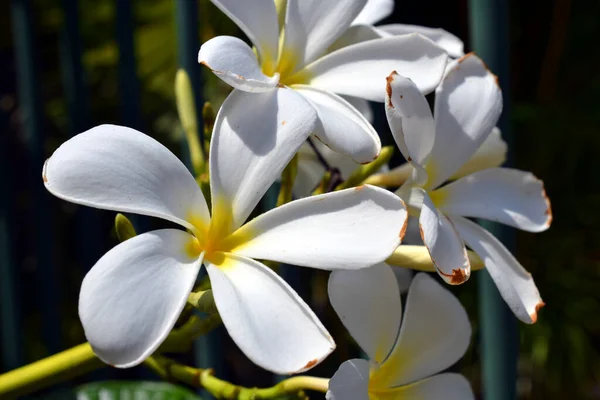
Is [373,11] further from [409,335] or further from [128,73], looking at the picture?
[128,73]

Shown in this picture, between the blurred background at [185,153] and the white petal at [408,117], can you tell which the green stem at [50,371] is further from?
the blurred background at [185,153]

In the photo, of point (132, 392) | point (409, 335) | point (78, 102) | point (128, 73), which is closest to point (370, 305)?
point (409, 335)

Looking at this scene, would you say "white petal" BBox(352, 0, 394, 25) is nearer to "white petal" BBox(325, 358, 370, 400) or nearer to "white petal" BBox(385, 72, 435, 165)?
"white petal" BBox(385, 72, 435, 165)

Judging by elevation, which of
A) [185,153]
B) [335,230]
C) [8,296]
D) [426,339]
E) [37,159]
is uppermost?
[335,230]

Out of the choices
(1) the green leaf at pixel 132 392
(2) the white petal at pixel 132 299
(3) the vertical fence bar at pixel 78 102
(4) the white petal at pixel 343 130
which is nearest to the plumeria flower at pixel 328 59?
(4) the white petal at pixel 343 130

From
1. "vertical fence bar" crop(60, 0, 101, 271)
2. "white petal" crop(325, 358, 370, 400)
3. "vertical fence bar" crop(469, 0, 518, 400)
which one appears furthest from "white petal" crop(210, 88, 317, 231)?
"vertical fence bar" crop(60, 0, 101, 271)
